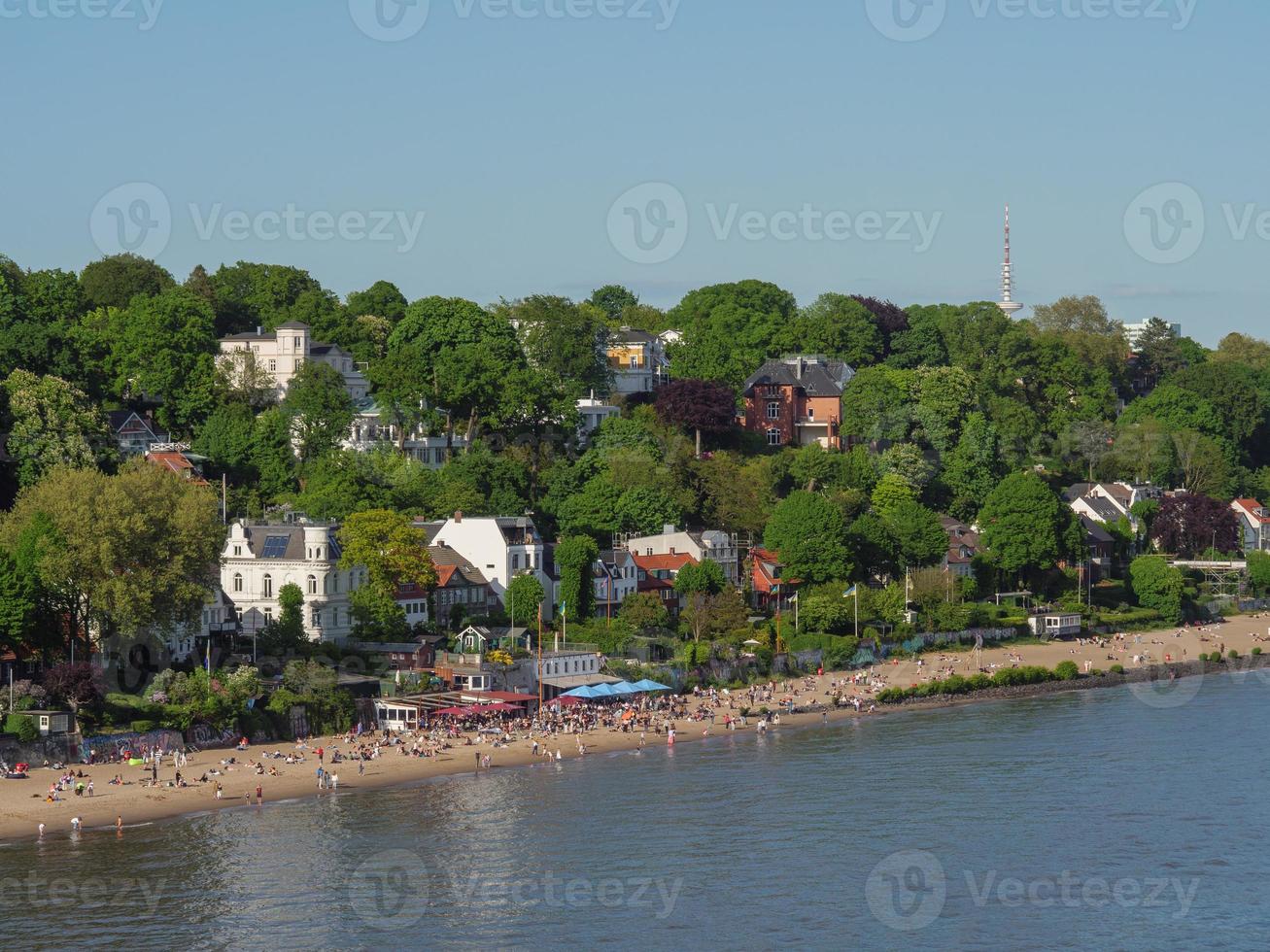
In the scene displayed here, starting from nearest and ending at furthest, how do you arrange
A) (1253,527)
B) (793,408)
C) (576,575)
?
(576,575) < (793,408) < (1253,527)

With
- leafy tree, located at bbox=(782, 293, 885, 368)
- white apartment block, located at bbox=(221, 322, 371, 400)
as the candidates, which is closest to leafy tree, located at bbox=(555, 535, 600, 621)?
white apartment block, located at bbox=(221, 322, 371, 400)

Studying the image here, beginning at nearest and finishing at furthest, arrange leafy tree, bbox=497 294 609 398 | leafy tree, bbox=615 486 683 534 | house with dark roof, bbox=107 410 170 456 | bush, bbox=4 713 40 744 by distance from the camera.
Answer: bush, bbox=4 713 40 744 → house with dark roof, bbox=107 410 170 456 → leafy tree, bbox=615 486 683 534 → leafy tree, bbox=497 294 609 398

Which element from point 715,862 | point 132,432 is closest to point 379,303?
point 132,432

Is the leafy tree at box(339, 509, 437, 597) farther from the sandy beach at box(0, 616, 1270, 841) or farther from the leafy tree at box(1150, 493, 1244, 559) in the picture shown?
the leafy tree at box(1150, 493, 1244, 559)

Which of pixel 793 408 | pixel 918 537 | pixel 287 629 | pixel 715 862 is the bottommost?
pixel 715 862

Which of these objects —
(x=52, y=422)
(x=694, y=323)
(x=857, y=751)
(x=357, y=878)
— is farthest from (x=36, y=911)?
(x=694, y=323)

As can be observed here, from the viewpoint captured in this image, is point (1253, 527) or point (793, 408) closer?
point (793, 408)

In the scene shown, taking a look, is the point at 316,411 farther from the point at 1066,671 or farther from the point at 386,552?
the point at 1066,671
